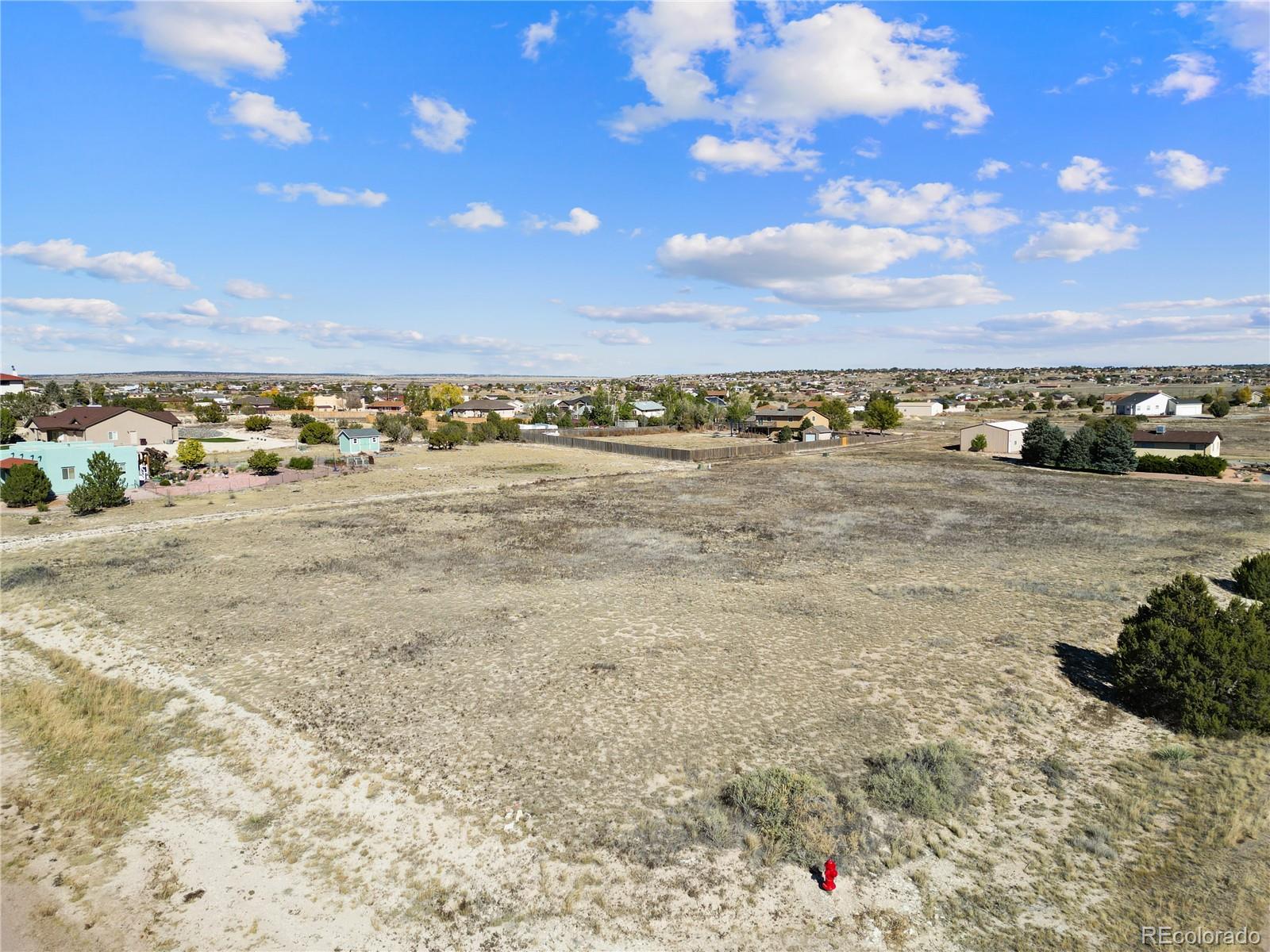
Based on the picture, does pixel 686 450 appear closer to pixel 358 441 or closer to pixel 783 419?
pixel 783 419

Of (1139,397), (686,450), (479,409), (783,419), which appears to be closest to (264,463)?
(686,450)

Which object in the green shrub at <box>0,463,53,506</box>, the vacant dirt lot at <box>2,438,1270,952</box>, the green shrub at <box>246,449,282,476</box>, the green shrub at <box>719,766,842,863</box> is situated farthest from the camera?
the green shrub at <box>246,449,282,476</box>

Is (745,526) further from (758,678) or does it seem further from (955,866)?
(955,866)

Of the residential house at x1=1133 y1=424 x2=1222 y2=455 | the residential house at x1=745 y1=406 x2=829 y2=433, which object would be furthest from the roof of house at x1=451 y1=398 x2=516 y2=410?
the residential house at x1=1133 y1=424 x2=1222 y2=455

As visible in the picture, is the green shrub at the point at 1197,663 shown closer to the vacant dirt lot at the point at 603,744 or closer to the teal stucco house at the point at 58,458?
the vacant dirt lot at the point at 603,744

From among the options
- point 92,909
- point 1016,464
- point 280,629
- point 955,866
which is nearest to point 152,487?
point 280,629

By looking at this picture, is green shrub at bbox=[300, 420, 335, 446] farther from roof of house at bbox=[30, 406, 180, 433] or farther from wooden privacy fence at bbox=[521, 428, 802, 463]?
wooden privacy fence at bbox=[521, 428, 802, 463]

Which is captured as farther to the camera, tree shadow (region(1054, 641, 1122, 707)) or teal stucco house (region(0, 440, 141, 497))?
teal stucco house (region(0, 440, 141, 497))
